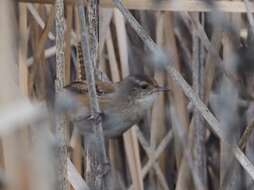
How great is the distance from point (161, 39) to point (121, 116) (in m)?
0.31

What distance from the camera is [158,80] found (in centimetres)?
182

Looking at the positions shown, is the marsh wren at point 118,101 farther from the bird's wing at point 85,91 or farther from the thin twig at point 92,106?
the thin twig at point 92,106

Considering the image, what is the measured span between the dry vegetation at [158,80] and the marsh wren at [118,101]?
7 centimetres

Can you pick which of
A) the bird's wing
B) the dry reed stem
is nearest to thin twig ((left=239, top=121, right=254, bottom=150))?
the dry reed stem

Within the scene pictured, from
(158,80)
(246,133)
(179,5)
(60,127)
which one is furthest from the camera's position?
(158,80)

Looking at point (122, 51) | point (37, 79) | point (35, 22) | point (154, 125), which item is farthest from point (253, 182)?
point (35, 22)

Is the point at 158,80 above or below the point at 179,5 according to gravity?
below

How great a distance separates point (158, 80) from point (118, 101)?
0.75ft

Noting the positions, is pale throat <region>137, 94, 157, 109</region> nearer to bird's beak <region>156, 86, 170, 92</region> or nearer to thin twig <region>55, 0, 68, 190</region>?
bird's beak <region>156, 86, 170, 92</region>

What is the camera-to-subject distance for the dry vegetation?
3.40 ft

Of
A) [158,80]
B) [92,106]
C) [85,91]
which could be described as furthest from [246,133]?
[158,80]

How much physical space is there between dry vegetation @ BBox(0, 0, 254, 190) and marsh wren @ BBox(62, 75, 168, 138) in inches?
2.7

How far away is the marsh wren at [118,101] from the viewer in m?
1.54

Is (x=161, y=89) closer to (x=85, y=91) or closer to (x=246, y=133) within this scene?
(x=85, y=91)
